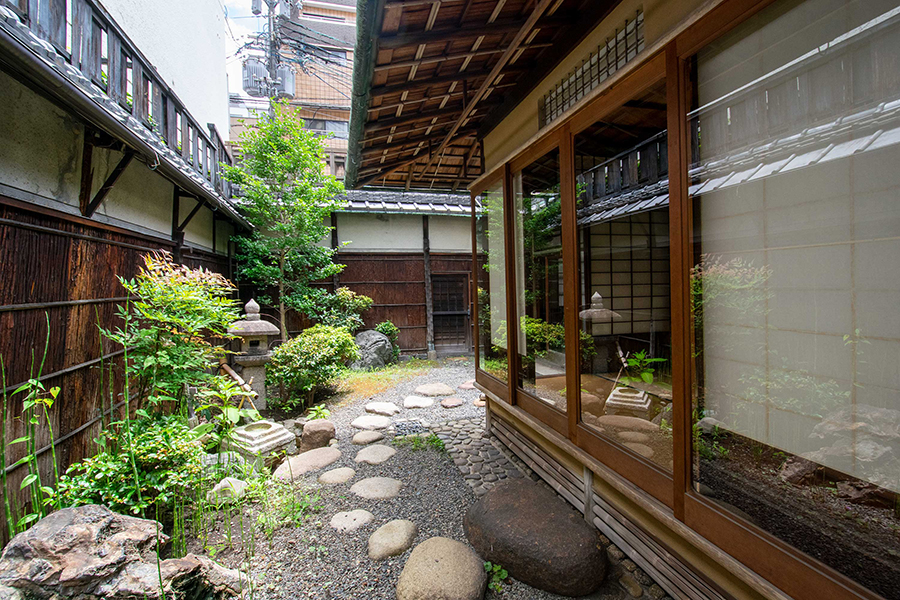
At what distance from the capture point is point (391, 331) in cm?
1026

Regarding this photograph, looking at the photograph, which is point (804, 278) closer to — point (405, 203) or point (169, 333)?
point (169, 333)

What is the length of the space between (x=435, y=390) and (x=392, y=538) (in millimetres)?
4358

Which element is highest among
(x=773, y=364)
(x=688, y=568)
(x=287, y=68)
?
(x=287, y=68)

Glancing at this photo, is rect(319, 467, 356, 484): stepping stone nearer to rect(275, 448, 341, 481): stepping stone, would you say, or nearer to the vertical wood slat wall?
rect(275, 448, 341, 481): stepping stone

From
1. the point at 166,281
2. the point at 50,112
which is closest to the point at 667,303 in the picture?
the point at 166,281

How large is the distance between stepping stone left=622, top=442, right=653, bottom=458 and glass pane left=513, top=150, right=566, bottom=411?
738 millimetres

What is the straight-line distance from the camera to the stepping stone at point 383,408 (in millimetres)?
6011

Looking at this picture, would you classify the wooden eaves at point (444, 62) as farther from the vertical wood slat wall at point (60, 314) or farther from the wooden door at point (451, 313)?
the wooden door at point (451, 313)

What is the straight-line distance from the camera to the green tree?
26.5ft

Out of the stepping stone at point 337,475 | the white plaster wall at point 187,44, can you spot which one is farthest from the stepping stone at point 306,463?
the white plaster wall at point 187,44

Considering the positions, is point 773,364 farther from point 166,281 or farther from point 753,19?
point 166,281

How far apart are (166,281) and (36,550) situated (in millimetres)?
2079

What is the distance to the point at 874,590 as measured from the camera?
4.35 ft

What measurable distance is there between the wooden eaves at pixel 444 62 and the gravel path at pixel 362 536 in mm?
3671
